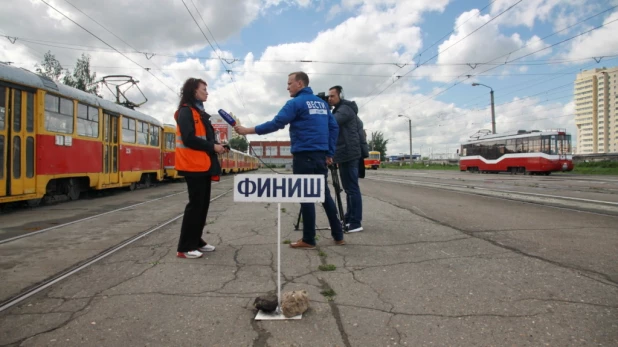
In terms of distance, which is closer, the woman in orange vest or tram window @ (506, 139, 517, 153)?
the woman in orange vest

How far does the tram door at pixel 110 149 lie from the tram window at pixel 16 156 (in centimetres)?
388

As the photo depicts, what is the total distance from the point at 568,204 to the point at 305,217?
7056 millimetres

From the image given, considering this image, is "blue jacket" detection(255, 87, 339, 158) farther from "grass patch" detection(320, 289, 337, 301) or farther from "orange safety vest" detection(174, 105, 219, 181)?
"grass patch" detection(320, 289, 337, 301)

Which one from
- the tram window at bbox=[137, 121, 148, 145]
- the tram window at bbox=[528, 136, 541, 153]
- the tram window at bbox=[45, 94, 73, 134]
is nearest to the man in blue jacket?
the tram window at bbox=[45, 94, 73, 134]

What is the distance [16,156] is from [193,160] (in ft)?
19.6

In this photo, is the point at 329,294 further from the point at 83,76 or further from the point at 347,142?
the point at 83,76

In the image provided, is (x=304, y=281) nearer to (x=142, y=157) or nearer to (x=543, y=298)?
(x=543, y=298)

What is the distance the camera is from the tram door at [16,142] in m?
7.55

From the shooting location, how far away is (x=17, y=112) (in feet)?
26.1

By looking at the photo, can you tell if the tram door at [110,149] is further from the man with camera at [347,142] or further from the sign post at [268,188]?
the sign post at [268,188]

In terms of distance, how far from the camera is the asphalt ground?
7.73 ft

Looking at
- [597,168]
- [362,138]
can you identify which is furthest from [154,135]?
[597,168]

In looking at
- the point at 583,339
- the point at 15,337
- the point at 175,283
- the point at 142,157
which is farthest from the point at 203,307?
the point at 142,157

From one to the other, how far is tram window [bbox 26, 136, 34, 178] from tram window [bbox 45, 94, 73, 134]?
0.62 m
